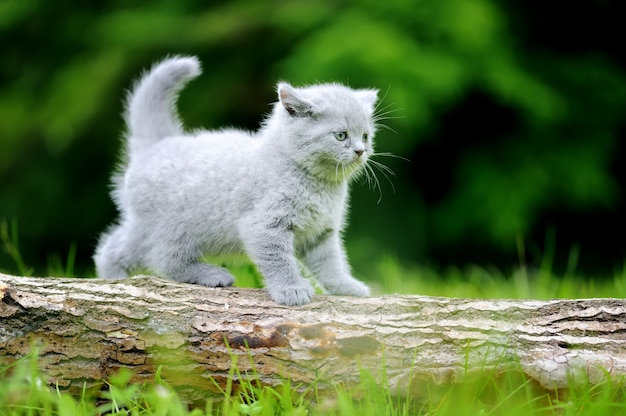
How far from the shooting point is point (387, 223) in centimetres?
509

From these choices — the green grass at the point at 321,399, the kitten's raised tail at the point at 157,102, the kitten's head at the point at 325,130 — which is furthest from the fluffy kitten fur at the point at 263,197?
the green grass at the point at 321,399

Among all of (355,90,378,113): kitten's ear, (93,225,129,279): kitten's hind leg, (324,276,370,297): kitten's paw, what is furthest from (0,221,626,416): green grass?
(355,90,378,113): kitten's ear

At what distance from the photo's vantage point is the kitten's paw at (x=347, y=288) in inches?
103

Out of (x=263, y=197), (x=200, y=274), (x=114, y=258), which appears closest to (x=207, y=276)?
(x=200, y=274)

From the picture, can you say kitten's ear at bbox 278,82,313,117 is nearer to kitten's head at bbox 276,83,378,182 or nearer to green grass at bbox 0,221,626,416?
kitten's head at bbox 276,83,378,182

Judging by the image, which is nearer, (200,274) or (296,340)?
(296,340)

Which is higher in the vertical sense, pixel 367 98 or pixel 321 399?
pixel 367 98

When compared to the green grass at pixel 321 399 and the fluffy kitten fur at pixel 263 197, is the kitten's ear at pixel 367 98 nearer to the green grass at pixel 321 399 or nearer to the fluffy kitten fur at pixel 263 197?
the fluffy kitten fur at pixel 263 197

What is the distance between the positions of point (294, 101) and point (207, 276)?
2.33 feet

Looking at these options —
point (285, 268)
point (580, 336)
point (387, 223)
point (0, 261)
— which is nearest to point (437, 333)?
point (580, 336)

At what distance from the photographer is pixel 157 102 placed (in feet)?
10.0

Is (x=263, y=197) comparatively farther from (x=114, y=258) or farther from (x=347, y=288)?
(x=114, y=258)

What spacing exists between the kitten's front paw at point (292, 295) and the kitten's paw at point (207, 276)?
25cm

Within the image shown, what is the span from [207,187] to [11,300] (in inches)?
31.6
